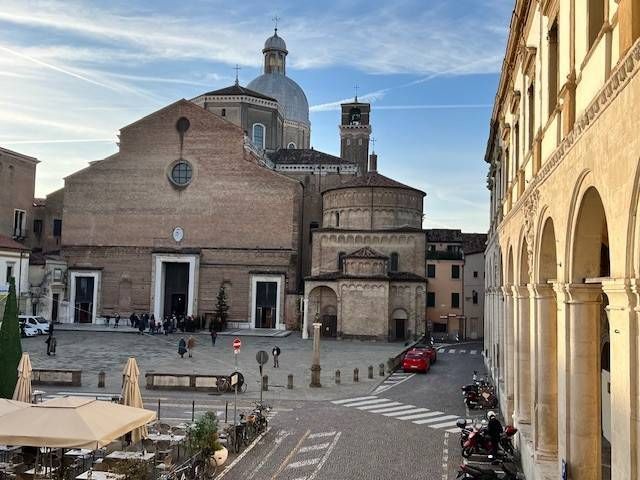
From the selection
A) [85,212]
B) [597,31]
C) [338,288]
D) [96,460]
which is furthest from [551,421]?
[85,212]

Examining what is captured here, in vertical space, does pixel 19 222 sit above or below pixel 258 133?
below

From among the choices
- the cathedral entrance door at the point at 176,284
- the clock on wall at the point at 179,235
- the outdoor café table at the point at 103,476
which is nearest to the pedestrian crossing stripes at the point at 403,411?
the outdoor café table at the point at 103,476

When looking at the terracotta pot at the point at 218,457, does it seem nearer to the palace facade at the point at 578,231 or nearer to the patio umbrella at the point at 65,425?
the patio umbrella at the point at 65,425

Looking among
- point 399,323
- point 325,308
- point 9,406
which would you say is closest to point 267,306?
point 325,308

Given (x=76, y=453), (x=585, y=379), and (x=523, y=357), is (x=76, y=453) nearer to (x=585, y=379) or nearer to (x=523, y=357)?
(x=523, y=357)

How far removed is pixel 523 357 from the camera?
14.7 meters

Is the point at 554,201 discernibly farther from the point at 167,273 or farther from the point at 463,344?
the point at 167,273

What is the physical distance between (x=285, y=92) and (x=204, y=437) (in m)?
71.2

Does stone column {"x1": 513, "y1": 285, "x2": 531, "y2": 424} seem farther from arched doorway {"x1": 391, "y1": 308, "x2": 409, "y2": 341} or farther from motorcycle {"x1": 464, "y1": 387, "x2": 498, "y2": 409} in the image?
arched doorway {"x1": 391, "y1": 308, "x2": 409, "y2": 341}

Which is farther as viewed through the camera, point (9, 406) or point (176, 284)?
point (176, 284)

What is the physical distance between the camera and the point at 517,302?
49.6ft

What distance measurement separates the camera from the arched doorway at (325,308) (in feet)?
155

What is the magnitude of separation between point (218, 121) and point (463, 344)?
26596 millimetres

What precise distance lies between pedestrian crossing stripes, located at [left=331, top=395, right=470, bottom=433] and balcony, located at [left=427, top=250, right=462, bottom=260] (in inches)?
1322
